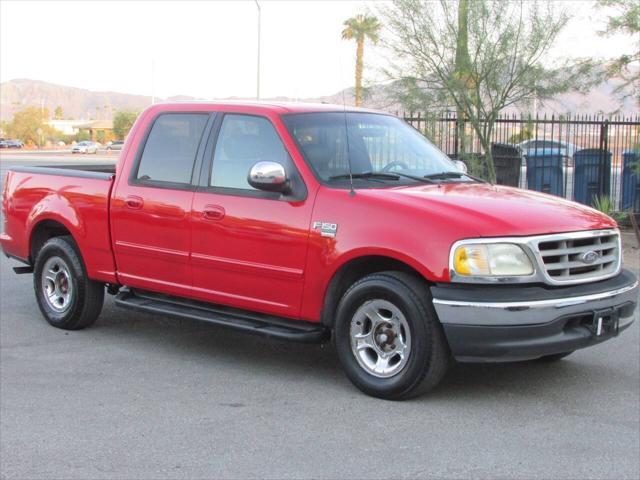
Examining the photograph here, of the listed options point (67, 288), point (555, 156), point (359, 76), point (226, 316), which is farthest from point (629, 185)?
point (226, 316)

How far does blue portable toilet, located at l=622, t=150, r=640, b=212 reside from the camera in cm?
1608

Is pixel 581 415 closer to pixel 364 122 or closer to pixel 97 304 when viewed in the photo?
pixel 364 122

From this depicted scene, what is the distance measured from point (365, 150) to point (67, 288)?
3.07 m

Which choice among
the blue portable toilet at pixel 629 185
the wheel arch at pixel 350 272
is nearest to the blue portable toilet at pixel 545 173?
the blue portable toilet at pixel 629 185

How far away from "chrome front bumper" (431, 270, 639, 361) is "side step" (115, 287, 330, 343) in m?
1.09

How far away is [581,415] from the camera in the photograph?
5.65 metres

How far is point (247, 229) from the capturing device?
651 cm

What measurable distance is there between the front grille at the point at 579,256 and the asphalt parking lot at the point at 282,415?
824 mm

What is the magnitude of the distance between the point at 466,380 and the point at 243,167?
2.21m

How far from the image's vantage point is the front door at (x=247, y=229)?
249 inches

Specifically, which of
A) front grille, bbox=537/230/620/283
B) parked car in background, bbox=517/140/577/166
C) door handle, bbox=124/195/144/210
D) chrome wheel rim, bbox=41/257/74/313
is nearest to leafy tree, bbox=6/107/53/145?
parked car in background, bbox=517/140/577/166

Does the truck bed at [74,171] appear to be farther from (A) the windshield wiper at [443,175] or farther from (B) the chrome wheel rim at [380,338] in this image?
(B) the chrome wheel rim at [380,338]

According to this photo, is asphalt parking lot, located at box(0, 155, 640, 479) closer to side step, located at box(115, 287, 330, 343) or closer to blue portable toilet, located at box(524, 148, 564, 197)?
side step, located at box(115, 287, 330, 343)

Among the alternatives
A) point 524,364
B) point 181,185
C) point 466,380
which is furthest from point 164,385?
point 524,364
